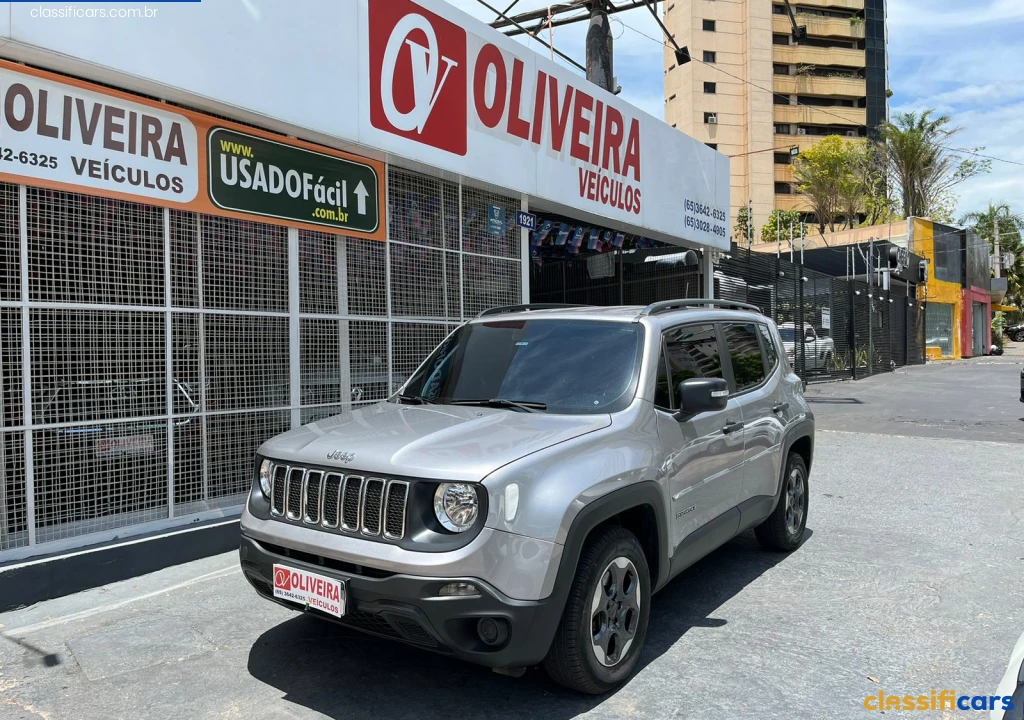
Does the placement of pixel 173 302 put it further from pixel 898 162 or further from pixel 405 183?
pixel 898 162

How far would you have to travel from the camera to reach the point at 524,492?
10.1 feet

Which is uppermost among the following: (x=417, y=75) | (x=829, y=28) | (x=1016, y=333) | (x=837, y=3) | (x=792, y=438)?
(x=837, y=3)

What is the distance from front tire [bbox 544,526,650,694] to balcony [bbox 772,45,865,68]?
2736 inches

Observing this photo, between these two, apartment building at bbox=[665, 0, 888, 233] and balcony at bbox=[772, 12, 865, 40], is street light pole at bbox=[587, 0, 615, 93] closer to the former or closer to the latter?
apartment building at bbox=[665, 0, 888, 233]

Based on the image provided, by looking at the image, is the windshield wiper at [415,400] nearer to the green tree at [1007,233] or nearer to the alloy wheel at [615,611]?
the alloy wheel at [615,611]

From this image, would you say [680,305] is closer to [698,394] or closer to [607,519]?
[698,394]

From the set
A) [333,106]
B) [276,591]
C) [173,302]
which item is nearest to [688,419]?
[276,591]

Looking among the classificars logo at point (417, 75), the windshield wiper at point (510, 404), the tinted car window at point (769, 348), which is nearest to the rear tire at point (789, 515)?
the tinted car window at point (769, 348)

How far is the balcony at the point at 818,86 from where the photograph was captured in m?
64.2

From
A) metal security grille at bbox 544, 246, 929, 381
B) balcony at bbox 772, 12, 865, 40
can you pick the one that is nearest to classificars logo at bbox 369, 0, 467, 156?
metal security grille at bbox 544, 246, 929, 381

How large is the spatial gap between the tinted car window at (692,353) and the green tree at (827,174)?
158ft

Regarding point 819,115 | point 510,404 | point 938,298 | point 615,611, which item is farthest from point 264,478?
point 819,115

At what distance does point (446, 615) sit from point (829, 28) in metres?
74.1

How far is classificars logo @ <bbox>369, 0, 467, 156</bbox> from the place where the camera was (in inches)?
291
